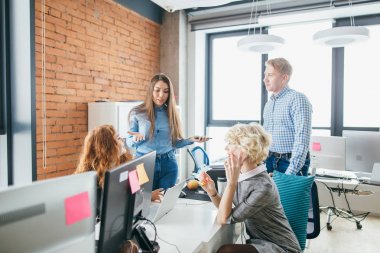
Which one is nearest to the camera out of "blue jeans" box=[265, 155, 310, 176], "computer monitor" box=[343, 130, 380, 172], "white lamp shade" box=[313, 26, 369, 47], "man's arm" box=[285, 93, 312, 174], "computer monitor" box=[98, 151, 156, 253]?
"computer monitor" box=[98, 151, 156, 253]

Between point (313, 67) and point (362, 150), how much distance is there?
2.08m

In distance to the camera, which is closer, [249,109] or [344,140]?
[344,140]

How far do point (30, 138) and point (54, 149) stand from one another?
34 centimetres

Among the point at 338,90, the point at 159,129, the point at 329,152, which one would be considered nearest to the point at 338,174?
the point at 329,152

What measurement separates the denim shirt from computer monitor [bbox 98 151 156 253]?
1.25 meters

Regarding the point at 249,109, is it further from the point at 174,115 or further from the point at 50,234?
the point at 50,234

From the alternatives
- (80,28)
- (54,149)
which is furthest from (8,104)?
(80,28)

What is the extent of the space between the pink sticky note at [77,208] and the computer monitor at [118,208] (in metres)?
0.07

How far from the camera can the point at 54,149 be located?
3.08m

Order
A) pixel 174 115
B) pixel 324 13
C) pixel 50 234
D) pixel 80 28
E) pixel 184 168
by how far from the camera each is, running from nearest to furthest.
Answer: pixel 50 234 < pixel 174 115 < pixel 80 28 < pixel 324 13 < pixel 184 168

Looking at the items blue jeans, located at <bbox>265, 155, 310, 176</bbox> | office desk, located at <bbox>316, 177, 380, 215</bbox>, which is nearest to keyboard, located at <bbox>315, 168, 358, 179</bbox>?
office desk, located at <bbox>316, 177, 380, 215</bbox>

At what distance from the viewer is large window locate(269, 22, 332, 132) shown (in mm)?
4562

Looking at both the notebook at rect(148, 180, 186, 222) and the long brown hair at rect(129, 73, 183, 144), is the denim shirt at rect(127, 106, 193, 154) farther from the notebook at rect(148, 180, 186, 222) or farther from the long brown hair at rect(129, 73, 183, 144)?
the notebook at rect(148, 180, 186, 222)

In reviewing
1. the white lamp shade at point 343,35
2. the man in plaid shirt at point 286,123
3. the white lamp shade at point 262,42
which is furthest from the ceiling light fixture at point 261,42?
the man in plaid shirt at point 286,123
